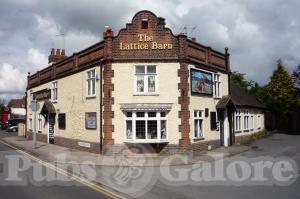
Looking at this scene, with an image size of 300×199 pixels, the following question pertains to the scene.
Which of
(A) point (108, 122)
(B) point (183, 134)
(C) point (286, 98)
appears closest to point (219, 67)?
(B) point (183, 134)

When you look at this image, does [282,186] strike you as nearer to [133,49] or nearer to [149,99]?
[149,99]

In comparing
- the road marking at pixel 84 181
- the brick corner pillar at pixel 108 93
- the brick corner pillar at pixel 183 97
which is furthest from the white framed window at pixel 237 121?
the road marking at pixel 84 181

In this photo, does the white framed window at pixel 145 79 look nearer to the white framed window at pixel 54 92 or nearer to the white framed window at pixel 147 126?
the white framed window at pixel 147 126

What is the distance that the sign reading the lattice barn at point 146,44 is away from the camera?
869 inches

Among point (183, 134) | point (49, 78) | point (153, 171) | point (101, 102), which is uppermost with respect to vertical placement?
point (49, 78)

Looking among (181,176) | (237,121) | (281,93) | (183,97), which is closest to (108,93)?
(183,97)

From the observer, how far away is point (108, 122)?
2197 cm

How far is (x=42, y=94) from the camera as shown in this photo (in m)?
34.4

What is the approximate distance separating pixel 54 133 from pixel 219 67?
13592 millimetres

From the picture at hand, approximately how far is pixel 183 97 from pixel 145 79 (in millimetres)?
2334

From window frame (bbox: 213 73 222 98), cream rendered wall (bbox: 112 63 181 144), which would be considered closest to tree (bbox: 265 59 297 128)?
window frame (bbox: 213 73 222 98)

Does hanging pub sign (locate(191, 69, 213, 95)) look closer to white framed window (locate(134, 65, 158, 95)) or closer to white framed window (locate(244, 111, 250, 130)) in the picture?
white framed window (locate(134, 65, 158, 95))

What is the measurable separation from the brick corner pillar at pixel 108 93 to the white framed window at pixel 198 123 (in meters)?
5.01

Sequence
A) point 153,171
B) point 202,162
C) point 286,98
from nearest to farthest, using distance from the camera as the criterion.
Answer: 1. point 153,171
2. point 202,162
3. point 286,98
